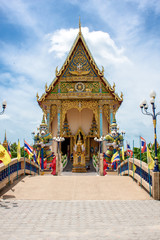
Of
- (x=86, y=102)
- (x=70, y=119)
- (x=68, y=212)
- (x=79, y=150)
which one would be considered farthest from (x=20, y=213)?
(x=70, y=119)

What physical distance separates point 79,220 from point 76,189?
3896 mm

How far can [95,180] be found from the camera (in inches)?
454

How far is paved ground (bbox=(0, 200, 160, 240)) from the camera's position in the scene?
197 inches

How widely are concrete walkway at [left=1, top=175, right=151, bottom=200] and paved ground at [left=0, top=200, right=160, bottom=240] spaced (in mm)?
719

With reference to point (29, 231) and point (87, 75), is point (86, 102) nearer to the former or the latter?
point (87, 75)

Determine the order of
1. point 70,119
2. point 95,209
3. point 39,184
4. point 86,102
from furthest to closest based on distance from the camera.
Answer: point 70,119
point 86,102
point 39,184
point 95,209

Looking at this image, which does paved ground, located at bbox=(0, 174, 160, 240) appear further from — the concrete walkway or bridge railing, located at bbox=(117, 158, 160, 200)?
bridge railing, located at bbox=(117, 158, 160, 200)

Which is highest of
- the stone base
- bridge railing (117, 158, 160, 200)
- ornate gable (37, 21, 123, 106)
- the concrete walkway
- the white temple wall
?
ornate gable (37, 21, 123, 106)

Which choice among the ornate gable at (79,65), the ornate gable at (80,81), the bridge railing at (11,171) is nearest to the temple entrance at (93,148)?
the ornate gable at (80,81)

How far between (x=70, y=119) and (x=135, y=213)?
21512 mm

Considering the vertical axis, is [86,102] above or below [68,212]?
above

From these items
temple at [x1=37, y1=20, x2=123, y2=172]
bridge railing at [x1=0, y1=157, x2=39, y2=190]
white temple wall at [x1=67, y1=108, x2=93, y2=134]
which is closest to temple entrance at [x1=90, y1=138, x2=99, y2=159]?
temple at [x1=37, y1=20, x2=123, y2=172]

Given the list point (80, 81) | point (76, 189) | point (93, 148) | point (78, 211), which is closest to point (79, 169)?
point (93, 148)

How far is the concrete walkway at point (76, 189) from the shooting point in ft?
29.2
